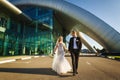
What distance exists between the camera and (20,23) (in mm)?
40875

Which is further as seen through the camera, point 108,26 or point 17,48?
point 17,48

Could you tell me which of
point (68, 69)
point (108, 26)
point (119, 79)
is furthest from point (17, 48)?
point (119, 79)

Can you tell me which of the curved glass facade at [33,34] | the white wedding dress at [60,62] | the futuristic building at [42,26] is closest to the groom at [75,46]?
the white wedding dress at [60,62]

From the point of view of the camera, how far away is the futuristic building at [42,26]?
3538 cm

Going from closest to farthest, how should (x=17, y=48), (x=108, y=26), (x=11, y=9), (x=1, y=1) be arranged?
(x=1, y=1) < (x=11, y=9) < (x=108, y=26) < (x=17, y=48)

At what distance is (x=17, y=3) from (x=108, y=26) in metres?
21.0

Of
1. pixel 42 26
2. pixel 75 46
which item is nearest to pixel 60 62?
pixel 75 46

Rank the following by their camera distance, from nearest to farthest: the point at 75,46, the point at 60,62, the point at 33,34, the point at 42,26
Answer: the point at 75,46
the point at 60,62
the point at 42,26
the point at 33,34

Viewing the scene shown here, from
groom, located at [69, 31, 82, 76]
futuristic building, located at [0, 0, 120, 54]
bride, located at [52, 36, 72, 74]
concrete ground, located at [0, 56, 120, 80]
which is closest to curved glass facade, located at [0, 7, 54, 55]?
futuristic building, located at [0, 0, 120, 54]

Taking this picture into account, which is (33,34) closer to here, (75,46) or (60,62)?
(60,62)

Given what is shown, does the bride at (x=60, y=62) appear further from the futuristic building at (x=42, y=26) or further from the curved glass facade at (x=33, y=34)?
the curved glass facade at (x=33, y=34)

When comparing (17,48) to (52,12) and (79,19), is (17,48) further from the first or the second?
(79,19)

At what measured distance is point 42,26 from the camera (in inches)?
1604

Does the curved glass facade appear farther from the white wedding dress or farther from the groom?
the groom
